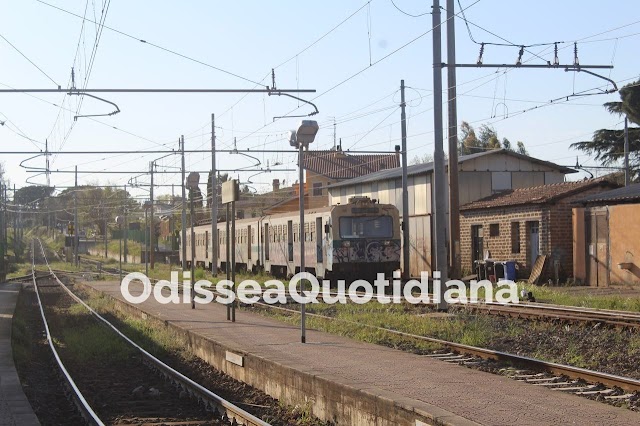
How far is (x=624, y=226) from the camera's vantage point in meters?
24.5

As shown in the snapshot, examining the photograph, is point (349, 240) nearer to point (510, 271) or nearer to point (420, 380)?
point (510, 271)

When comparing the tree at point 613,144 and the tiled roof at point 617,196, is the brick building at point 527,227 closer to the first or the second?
the tiled roof at point 617,196

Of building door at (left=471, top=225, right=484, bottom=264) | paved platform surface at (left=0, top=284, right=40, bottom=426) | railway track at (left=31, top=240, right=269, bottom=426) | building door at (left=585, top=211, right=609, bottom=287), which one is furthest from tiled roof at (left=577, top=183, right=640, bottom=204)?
paved platform surface at (left=0, top=284, right=40, bottom=426)

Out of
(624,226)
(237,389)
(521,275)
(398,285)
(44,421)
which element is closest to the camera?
(44,421)

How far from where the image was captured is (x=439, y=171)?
19.6 m

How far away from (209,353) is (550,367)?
18.4ft

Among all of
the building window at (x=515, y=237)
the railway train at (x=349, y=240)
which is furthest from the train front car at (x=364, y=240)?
the building window at (x=515, y=237)

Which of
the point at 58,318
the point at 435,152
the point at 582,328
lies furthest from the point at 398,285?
the point at 582,328

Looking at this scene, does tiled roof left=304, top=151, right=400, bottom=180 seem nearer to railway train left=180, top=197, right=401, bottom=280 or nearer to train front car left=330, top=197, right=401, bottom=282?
railway train left=180, top=197, right=401, bottom=280

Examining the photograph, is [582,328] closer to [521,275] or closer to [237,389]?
[237,389]

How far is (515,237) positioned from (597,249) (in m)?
4.54

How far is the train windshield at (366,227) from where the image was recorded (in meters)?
29.2

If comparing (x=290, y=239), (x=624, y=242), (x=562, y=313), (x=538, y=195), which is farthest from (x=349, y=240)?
(x=562, y=313)

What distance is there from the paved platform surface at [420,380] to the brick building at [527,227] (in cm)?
1455
